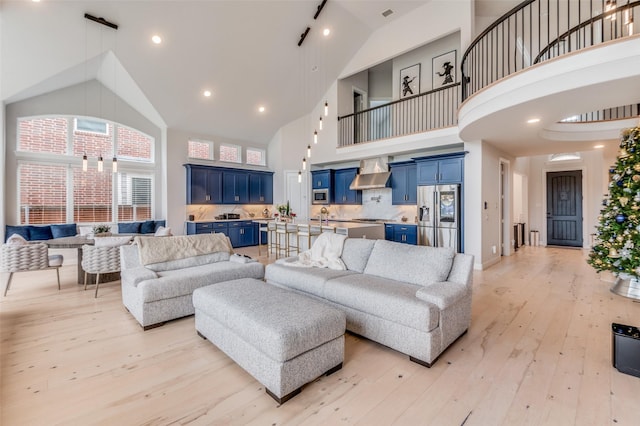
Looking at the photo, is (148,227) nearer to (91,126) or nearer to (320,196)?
(91,126)

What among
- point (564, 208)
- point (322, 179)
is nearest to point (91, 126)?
point (322, 179)

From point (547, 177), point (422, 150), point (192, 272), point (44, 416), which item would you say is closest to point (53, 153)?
point (192, 272)

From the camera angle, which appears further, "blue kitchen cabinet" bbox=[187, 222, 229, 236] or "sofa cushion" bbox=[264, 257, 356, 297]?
"blue kitchen cabinet" bbox=[187, 222, 229, 236]

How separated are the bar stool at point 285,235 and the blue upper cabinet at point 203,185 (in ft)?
7.90

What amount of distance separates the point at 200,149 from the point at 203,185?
1.17 m

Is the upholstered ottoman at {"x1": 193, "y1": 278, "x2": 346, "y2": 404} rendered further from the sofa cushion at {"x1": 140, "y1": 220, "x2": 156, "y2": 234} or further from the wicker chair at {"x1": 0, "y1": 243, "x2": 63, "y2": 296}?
the sofa cushion at {"x1": 140, "y1": 220, "x2": 156, "y2": 234}

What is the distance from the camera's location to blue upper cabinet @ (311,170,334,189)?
8.94 metres

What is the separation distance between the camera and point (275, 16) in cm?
596

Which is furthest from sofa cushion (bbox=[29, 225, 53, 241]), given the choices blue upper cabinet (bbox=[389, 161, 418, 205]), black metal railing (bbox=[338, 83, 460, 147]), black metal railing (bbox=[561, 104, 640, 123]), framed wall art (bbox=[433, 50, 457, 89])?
black metal railing (bbox=[561, 104, 640, 123])

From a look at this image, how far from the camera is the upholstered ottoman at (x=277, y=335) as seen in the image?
75.6 inches

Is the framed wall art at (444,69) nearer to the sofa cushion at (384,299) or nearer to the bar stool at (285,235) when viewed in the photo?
the bar stool at (285,235)

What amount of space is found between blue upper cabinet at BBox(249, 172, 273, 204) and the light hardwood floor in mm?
5905

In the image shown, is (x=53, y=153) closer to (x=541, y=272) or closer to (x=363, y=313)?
(x=363, y=313)

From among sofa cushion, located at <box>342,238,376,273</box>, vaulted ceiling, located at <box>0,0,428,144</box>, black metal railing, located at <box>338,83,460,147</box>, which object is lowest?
sofa cushion, located at <box>342,238,376,273</box>
